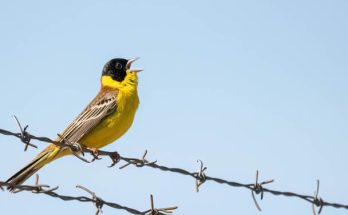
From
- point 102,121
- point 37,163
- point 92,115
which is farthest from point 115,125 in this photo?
point 37,163

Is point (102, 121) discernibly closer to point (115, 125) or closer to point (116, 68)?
point (115, 125)

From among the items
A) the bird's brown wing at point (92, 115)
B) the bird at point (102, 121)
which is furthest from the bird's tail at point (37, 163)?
the bird's brown wing at point (92, 115)

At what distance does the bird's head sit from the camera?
935 centimetres

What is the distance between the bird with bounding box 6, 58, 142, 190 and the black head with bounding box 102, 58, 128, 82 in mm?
281

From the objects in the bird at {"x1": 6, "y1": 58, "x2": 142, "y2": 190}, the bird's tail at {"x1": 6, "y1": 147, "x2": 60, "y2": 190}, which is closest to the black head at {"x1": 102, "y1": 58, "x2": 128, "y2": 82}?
the bird at {"x1": 6, "y1": 58, "x2": 142, "y2": 190}

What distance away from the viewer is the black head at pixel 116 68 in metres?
9.40

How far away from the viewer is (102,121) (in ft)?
26.5

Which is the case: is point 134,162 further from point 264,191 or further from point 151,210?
point 264,191

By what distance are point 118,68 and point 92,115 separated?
4.31ft

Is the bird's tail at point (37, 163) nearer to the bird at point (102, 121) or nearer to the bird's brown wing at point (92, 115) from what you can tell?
the bird at point (102, 121)

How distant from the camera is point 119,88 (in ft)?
28.9

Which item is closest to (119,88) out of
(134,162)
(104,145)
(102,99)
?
(102,99)

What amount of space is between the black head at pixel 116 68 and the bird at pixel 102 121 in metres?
0.28

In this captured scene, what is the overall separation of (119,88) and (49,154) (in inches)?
67.0
